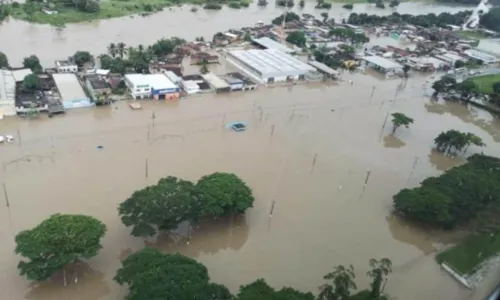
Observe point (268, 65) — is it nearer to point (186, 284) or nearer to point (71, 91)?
point (71, 91)

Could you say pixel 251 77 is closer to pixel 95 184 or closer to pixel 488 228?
pixel 95 184

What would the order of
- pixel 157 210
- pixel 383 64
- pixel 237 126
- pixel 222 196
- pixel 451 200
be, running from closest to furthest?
1. pixel 157 210
2. pixel 222 196
3. pixel 451 200
4. pixel 237 126
5. pixel 383 64

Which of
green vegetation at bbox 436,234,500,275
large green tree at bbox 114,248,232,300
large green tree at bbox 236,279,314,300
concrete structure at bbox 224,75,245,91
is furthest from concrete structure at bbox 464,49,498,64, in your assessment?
large green tree at bbox 114,248,232,300

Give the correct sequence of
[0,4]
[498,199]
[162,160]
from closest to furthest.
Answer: [498,199] < [162,160] < [0,4]

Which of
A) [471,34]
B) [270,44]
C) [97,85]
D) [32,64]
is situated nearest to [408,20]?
[471,34]

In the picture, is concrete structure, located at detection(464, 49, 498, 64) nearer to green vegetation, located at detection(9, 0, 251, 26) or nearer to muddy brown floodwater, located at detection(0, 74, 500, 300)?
muddy brown floodwater, located at detection(0, 74, 500, 300)

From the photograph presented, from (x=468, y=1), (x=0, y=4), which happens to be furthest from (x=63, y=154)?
(x=468, y=1)

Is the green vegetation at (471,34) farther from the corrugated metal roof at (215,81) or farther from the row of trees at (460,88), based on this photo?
the corrugated metal roof at (215,81)
